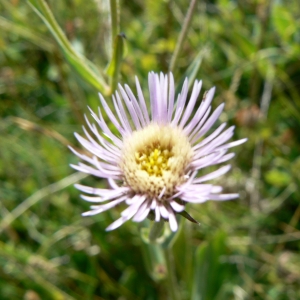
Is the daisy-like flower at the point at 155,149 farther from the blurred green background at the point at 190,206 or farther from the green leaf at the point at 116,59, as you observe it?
the blurred green background at the point at 190,206

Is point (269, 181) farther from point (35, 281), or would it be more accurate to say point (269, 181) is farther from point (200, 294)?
point (35, 281)

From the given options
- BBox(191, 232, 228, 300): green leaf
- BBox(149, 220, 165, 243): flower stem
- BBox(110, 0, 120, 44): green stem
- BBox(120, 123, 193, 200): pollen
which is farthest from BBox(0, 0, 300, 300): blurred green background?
BBox(149, 220, 165, 243): flower stem

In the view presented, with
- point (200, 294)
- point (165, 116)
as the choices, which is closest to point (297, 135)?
point (200, 294)

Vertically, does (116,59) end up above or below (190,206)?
above

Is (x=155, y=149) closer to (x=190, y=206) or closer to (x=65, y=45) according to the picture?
(x=65, y=45)

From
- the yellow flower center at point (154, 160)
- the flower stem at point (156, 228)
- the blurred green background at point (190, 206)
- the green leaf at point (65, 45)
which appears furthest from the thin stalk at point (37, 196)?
the flower stem at point (156, 228)

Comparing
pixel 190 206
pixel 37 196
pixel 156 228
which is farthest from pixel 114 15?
pixel 37 196
